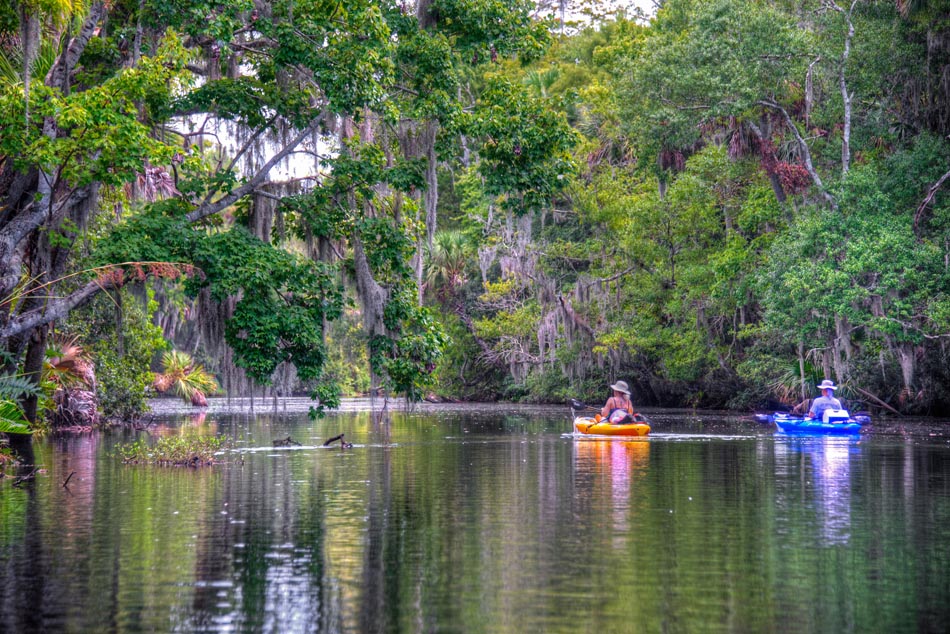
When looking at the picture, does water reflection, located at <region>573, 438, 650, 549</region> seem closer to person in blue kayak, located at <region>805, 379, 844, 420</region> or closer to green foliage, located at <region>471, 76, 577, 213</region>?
green foliage, located at <region>471, 76, 577, 213</region>

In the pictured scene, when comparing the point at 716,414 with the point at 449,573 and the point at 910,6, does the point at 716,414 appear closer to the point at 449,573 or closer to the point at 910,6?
the point at 910,6

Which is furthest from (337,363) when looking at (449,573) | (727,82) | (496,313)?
(449,573)

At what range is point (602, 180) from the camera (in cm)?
4694

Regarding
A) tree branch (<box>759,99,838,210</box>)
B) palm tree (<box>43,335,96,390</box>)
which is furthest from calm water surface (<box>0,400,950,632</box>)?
tree branch (<box>759,99,838,210</box>)

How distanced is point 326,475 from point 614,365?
3109 centimetres

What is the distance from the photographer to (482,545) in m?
10.7

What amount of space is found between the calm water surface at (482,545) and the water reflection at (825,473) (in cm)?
8

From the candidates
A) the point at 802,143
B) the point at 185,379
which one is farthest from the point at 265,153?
the point at 185,379

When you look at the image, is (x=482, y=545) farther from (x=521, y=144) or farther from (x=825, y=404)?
(x=825, y=404)

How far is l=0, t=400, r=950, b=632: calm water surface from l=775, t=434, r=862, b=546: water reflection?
0.08 m

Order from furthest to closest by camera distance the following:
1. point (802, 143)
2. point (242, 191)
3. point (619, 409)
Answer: point (802, 143) < point (619, 409) < point (242, 191)

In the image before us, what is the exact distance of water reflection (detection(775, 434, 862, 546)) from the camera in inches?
Result: 471

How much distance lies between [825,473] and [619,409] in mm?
10740

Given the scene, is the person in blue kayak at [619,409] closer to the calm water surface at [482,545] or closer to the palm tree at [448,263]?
the calm water surface at [482,545]
